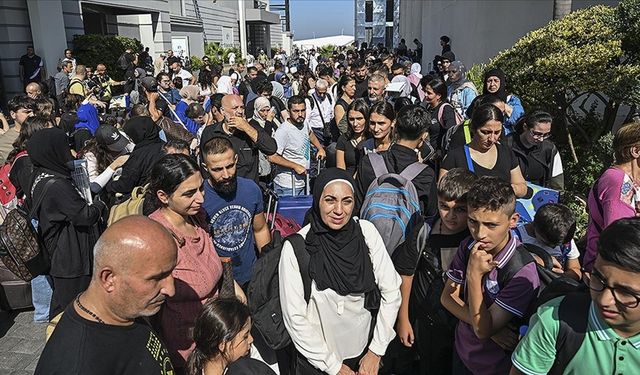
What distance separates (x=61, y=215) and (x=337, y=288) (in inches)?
93.6

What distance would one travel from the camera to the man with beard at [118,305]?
1.74 metres

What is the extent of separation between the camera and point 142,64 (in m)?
19.6

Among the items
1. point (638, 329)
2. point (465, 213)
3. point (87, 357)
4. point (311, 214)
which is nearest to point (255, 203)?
point (311, 214)

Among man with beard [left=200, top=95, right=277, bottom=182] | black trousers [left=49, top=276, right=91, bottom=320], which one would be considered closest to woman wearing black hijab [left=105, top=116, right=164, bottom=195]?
man with beard [left=200, top=95, right=277, bottom=182]

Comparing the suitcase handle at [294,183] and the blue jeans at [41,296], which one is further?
the suitcase handle at [294,183]

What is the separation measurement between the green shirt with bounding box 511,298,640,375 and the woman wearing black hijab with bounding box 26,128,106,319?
3.28 meters

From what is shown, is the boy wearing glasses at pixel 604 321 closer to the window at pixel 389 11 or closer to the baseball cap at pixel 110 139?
the baseball cap at pixel 110 139

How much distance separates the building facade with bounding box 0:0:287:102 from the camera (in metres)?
16.2

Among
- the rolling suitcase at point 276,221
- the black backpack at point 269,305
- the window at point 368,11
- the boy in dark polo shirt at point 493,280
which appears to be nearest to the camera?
the boy in dark polo shirt at point 493,280

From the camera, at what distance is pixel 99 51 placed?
19172 mm

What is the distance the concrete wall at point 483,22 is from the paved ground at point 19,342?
953 centimetres

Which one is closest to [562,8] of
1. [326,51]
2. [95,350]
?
[95,350]

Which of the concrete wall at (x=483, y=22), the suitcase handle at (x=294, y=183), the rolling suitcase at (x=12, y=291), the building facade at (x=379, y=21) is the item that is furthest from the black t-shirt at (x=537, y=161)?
the building facade at (x=379, y=21)

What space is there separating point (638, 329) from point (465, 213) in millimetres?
1248
